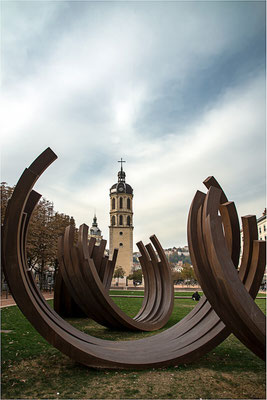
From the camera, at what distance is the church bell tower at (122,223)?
64625mm

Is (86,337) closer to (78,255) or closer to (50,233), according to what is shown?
(78,255)

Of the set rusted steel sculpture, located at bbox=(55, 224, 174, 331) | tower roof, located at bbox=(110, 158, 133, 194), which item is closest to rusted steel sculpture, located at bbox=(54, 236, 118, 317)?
rusted steel sculpture, located at bbox=(55, 224, 174, 331)

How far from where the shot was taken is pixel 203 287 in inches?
196

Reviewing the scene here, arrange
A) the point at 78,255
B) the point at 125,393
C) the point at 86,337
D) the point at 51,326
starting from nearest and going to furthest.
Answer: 1. the point at 125,393
2. the point at 51,326
3. the point at 86,337
4. the point at 78,255

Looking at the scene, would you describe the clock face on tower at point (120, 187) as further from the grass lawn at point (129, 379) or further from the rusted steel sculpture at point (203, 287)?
the rusted steel sculpture at point (203, 287)

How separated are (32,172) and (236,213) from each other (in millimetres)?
3682

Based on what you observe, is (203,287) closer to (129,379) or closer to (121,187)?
(129,379)

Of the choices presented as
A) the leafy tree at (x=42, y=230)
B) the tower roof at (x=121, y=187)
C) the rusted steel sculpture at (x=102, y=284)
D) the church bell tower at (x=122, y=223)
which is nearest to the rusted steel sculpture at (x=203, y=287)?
the rusted steel sculpture at (x=102, y=284)

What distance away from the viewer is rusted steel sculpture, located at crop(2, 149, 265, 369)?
15.1 feet

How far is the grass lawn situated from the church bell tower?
2238 inches

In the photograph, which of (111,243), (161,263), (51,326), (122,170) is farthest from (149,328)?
(122,170)

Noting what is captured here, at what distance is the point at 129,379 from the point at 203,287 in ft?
6.90

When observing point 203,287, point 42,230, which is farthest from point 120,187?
point 203,287

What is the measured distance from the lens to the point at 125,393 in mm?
4867
